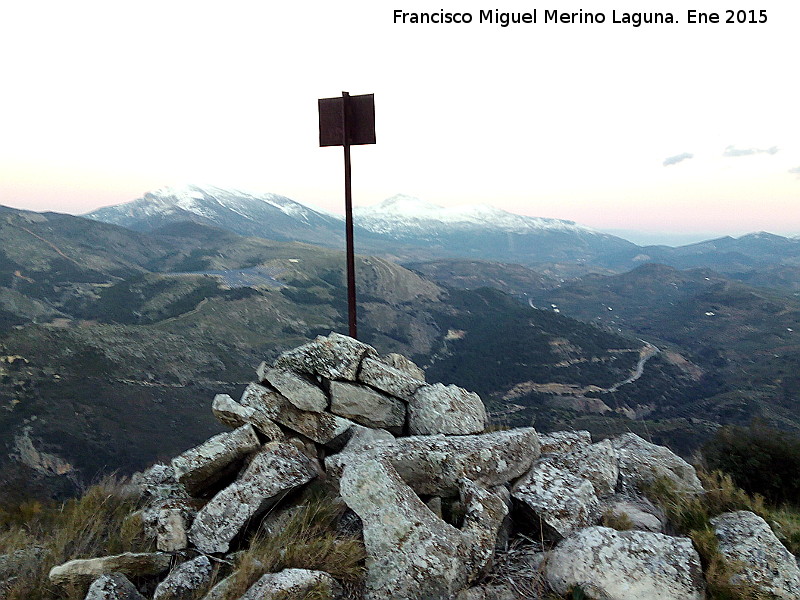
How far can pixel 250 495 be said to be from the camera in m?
6.84

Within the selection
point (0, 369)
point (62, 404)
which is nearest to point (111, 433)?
point (62, 404)

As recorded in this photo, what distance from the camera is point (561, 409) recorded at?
14638 centimetres

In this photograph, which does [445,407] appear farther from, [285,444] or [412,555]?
[412,555]

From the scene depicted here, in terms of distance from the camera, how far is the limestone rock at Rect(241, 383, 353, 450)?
28.3 ft

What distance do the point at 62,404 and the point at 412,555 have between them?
118638 millimetres

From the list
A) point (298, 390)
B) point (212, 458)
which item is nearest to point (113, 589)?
point (212, 458)

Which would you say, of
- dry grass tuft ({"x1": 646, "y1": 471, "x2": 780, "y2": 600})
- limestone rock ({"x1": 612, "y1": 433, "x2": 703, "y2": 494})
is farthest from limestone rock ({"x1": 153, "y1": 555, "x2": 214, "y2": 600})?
limestone rock ({"x1": 612, "y1": 433, "x2": 703, "y2": 494})

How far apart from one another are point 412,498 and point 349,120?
786cm

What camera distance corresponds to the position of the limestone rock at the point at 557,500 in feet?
20.7

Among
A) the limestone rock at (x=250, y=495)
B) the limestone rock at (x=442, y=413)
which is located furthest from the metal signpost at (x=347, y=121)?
the limestone rock at (x=250, y=495)

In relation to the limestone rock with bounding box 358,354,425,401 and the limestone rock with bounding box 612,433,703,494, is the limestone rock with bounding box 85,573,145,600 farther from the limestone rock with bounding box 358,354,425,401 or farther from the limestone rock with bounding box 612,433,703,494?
the limestone rock with bounding box 612,433,703,494

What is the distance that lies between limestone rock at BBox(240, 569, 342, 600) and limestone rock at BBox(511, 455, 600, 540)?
290 centimetres

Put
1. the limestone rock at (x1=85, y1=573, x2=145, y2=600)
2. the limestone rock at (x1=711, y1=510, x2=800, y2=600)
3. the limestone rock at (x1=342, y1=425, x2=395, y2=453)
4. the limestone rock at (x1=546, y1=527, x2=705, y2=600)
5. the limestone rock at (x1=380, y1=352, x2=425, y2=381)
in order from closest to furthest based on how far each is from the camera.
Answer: the limestone rock at (x1=546, y1=527, x2=705, y2=600)
the limestone rock at (x1=711, y1=510, x2=800, y2=600)
the limestone rock at (x1=85, y1=573, x2=145, y2=600)
the limestone rock at (x1=342, y1=425, x2=395, y2=453)
the limestone rock at (x1=380, y1=352, x2=425, y2=381)

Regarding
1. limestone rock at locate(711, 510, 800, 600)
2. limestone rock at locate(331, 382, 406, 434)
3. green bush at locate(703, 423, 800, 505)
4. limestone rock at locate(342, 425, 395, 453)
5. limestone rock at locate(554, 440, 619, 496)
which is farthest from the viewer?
green bush at locate(703, 423, 800, 505)
